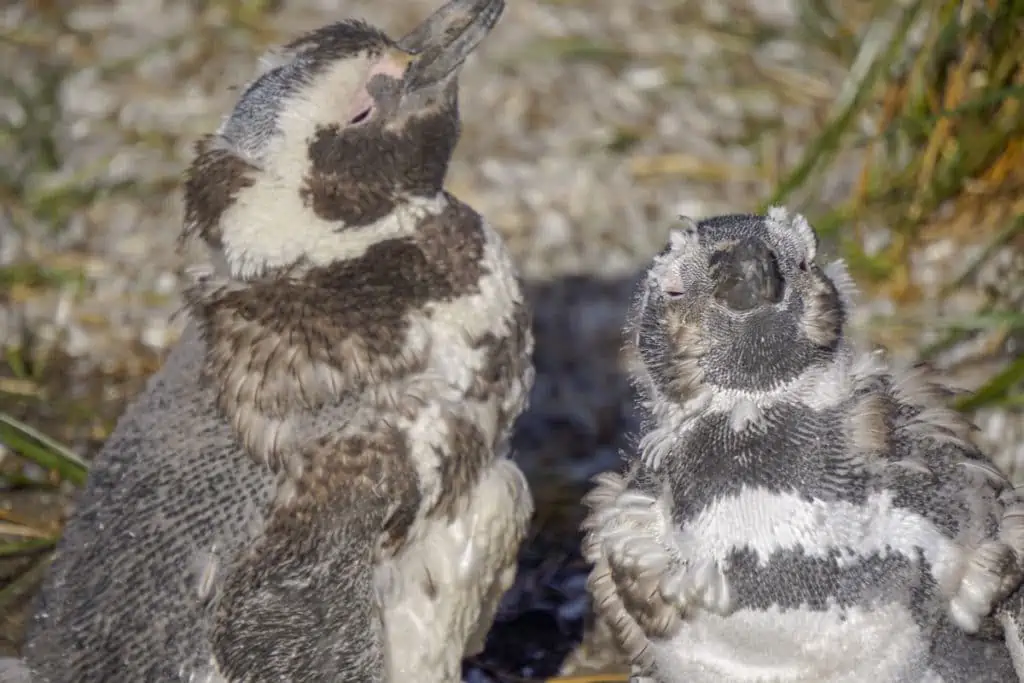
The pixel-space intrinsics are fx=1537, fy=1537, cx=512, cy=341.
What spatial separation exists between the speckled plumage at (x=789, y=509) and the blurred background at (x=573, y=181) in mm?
1074

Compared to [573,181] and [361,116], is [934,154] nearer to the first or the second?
[573,181]

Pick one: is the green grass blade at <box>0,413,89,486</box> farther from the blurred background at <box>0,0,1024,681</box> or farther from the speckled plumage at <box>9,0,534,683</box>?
the speckled plumage at <box>9,0,534,683</box>

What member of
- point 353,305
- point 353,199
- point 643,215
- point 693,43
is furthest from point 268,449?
point 693,43

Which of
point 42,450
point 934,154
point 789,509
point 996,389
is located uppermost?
point 789,509

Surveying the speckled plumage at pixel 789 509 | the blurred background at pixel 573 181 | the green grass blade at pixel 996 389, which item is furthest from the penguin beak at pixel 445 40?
the green grass blade at pixel 996 389

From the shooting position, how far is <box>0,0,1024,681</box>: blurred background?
3.89m

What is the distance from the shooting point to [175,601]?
106 inches

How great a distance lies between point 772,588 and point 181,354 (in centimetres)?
123

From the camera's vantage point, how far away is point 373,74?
293 cm

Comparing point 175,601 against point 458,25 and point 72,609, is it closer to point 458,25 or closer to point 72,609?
point 72,609

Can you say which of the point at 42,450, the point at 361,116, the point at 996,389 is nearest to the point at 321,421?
the point at 361,116

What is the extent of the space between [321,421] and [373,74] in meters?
0.68

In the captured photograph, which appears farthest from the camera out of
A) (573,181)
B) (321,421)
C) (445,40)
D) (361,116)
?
(573,181)

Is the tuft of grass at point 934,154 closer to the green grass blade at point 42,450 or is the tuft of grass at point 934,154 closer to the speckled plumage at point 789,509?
the speckled plumage at point 789,509
